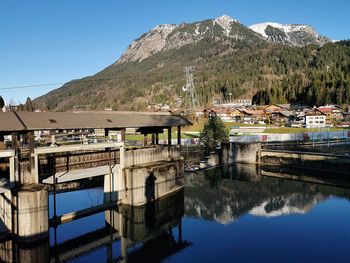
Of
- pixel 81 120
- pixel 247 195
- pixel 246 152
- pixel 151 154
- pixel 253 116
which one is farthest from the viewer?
pixel 253 116

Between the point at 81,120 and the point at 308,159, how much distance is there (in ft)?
124

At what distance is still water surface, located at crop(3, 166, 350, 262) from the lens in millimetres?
23312

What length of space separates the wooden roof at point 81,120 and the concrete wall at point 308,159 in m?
24.5

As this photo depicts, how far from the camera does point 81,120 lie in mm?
29875

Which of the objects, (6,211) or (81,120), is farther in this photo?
(81,120)

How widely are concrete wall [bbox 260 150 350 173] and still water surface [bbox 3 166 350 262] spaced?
10603 millimetres

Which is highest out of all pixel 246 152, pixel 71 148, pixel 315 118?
pixel 315 118

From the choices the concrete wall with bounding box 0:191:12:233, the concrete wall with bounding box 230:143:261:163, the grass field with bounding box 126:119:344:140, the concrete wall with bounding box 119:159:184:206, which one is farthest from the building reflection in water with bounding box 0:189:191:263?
the grass field with bounding box 126:119:344:140

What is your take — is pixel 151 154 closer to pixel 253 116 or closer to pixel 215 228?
pixel 215 228

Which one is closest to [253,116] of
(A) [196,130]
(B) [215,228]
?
(A) [196,130]

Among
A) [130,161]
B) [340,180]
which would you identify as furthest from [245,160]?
[130,161]

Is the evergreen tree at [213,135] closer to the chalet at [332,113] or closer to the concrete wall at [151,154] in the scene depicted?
the concrete wall at [151,154]

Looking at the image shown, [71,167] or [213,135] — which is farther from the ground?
Answer: [213,135]

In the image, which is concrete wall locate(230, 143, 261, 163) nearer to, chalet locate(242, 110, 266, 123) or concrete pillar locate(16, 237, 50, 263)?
concrete pillar locate(16, 237, 50, 263)
